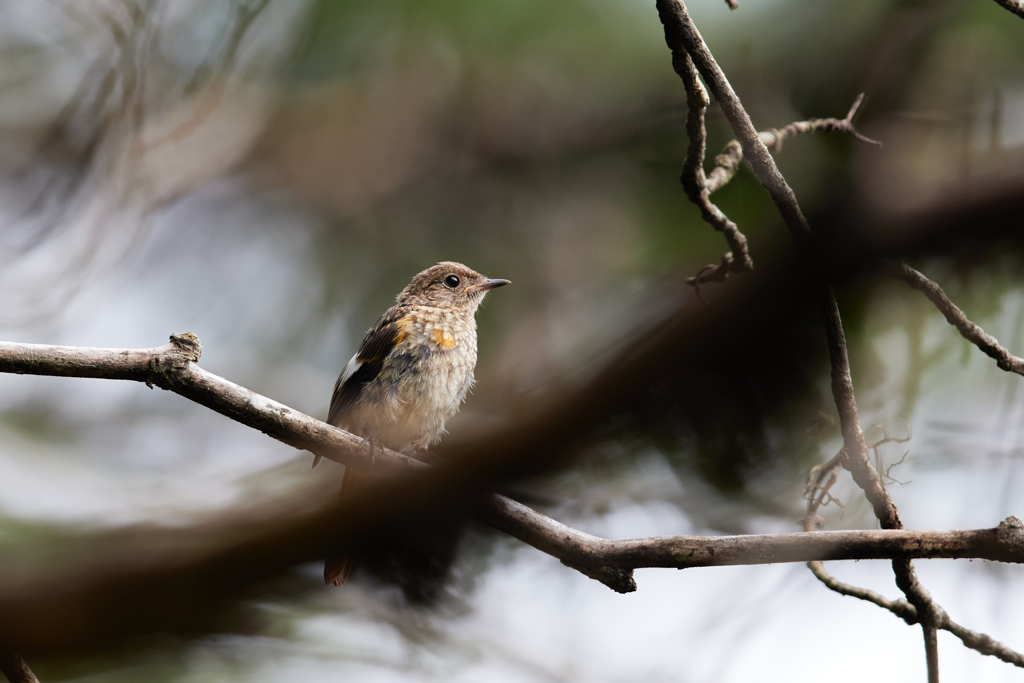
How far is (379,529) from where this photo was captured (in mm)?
1279

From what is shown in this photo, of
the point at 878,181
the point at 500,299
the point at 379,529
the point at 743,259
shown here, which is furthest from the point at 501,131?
the point at 379,529

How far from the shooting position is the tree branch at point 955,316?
1683 mm

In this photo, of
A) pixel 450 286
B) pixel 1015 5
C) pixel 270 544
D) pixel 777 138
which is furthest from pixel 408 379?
pixel 1015 5

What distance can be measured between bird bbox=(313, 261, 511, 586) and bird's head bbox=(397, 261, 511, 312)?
130 mm

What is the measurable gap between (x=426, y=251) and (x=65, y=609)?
2895 mm

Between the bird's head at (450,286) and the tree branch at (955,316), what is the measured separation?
66.0 inches

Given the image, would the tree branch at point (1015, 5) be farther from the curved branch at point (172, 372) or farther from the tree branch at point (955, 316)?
the curved branch at point (172, 372)

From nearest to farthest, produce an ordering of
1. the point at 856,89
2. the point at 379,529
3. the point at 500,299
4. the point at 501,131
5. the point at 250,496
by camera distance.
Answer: the point at 379,529, the point at 250,496, the point at 856,89, the point at 500,299, the point at 501,131

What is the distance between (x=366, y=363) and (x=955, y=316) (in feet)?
6.23

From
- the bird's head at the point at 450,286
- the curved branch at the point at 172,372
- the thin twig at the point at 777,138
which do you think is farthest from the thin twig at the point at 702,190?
the bird's head at the point at 450,286

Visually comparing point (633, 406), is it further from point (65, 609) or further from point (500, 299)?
point (500, 299)

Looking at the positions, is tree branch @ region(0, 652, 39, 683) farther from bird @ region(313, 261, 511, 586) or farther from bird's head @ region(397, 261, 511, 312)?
bird's head @ region(397, 261, 511, 312)

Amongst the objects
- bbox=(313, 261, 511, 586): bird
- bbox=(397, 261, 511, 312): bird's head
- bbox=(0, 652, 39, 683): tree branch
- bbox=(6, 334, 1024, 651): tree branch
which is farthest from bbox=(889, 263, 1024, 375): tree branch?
bbox=(0, 652, 39, 683): tree branch

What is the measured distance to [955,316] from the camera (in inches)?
68.4
